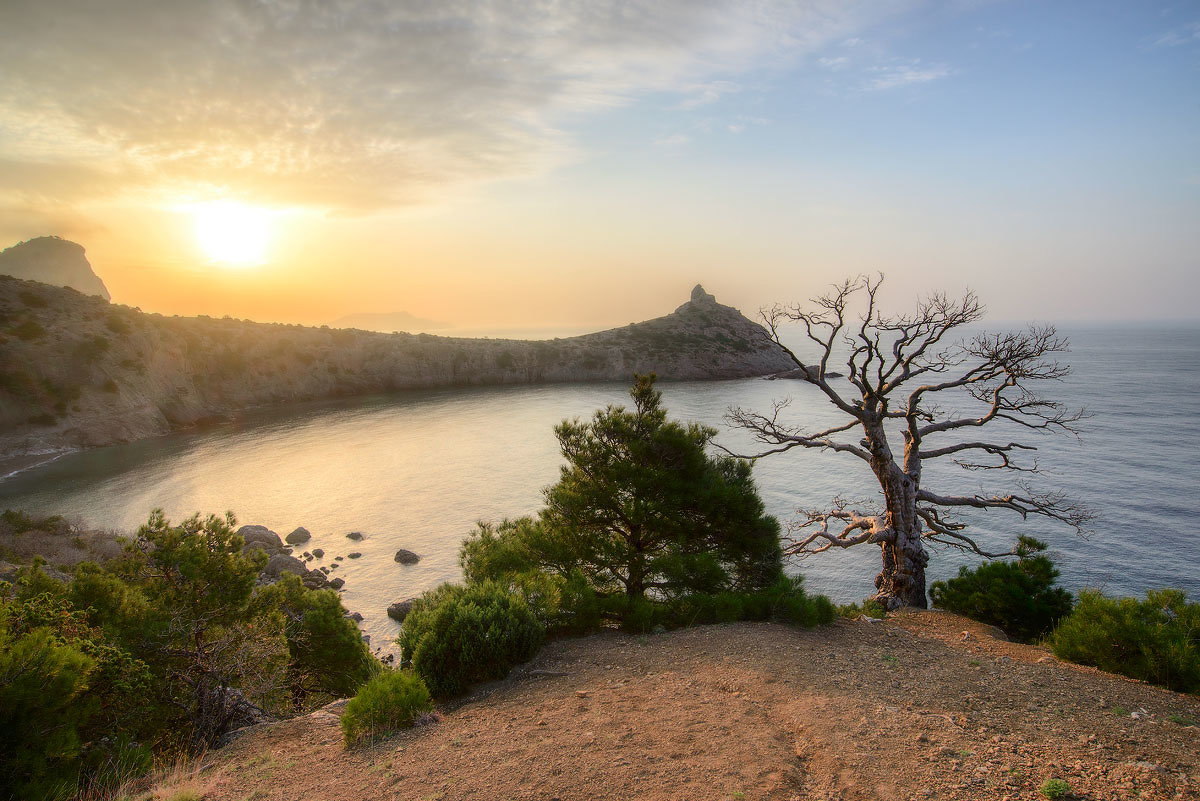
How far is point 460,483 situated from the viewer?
42375 millimetres

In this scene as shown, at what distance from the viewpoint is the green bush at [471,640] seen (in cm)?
1008

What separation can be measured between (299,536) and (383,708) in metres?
27.4

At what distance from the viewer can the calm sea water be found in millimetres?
26469

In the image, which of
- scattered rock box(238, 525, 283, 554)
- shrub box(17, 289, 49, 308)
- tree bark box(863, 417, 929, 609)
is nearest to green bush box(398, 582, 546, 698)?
tree bark box(863, 417, 929, 609)

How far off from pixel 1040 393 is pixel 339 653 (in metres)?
83.5

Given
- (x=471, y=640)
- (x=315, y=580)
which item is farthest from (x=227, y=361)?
(x=471, y=640)

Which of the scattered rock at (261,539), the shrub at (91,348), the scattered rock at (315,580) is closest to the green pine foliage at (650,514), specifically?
the scattered rock at (315,580)

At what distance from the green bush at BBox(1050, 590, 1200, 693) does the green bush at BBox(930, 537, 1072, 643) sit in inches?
184

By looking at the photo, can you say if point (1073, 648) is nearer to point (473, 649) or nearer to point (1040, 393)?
point (473, 649)

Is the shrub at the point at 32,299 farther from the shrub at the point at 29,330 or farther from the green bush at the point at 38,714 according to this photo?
the green bush at the point at 38,714

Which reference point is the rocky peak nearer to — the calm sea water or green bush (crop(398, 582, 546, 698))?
the calm sea water

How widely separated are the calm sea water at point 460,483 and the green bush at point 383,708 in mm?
14810

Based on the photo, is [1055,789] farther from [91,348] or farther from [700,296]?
[700,296]

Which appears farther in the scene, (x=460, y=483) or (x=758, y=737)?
(x=460, y=483)
